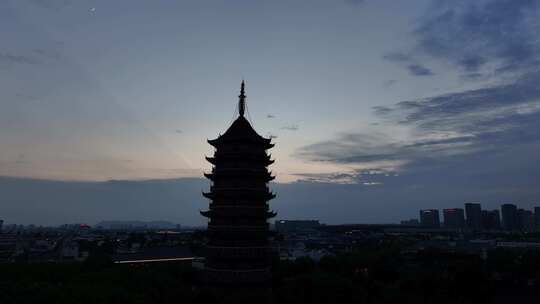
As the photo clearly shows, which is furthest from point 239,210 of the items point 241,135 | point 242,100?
point 242,100

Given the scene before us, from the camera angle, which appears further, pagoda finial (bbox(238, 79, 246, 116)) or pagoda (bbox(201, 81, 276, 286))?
pagoda finial (bbox(238, 79, 246, 116))

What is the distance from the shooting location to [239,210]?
3672 centimetres

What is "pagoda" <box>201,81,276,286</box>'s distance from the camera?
36028mm

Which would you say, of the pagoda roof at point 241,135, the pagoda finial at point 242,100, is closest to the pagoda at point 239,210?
the pagoda roof at point 241,135

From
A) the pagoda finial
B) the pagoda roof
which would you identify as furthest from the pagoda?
the pagoda finial

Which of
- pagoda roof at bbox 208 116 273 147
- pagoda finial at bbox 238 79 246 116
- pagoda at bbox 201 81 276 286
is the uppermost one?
pagoda finial at bbox 238 79 246 116

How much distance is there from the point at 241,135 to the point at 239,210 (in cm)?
706

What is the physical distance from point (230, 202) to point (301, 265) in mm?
18336

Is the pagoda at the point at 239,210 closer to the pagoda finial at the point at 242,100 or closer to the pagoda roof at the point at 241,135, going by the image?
the pagoda roof at the point at 241,135

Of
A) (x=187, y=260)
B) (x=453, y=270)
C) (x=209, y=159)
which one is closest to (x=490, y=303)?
(x=453, y=270)

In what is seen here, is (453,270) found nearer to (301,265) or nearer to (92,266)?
(301,265)

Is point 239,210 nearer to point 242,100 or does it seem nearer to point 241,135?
point 241,135

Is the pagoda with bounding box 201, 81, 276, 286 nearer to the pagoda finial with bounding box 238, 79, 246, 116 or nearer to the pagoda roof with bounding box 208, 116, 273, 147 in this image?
the pagoda roof with bounding box 208, 116, 273, 147

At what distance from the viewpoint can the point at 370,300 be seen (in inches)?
1438
